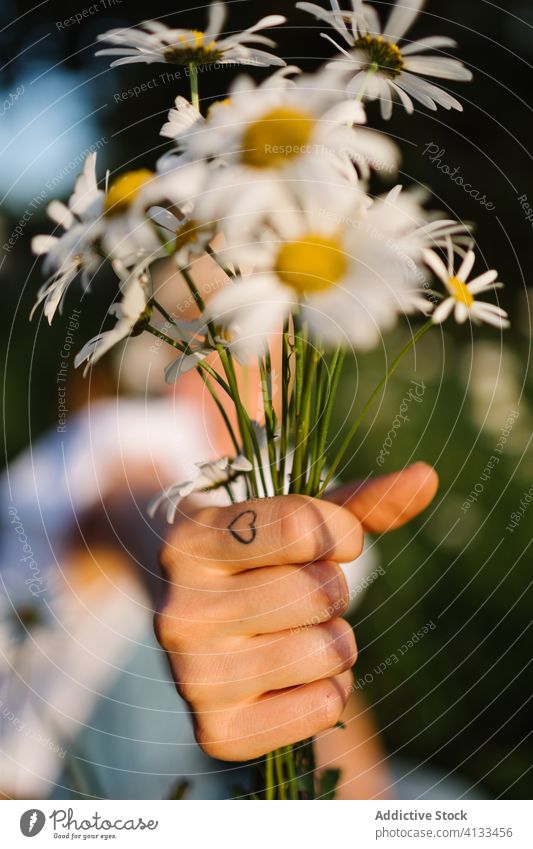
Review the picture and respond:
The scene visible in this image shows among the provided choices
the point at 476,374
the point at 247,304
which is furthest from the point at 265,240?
the point at 476,374

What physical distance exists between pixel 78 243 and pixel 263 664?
0.67 ft

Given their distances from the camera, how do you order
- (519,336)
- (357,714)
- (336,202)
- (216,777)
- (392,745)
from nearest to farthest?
(336,202), (216,777), (357,714), (392,745), (519,336)

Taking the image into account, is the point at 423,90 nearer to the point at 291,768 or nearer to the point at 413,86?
the point at 413,86

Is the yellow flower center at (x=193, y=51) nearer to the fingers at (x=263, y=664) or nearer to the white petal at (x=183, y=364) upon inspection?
the white petal at (x=183, y=364)

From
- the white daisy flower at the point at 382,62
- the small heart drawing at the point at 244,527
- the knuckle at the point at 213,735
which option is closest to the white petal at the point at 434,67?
the white daisy flower at the point at 382,62

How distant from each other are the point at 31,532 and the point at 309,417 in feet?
1.14

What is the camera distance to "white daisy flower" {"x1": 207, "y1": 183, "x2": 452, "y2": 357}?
28cm

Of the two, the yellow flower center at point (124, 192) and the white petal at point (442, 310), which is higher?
the yellow flower center at point (124, 192)

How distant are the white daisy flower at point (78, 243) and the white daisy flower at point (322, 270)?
0.19 feet

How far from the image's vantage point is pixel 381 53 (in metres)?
0.33

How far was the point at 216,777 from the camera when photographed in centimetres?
48

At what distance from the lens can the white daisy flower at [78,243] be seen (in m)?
0.30

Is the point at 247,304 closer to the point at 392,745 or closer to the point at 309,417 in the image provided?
the point at 309,417

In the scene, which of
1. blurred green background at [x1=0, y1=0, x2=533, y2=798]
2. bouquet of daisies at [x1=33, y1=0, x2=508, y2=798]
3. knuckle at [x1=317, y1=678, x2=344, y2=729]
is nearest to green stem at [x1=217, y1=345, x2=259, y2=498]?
bouquet of daisies at [x1=33, y1=0, x2=508, y2=798]
